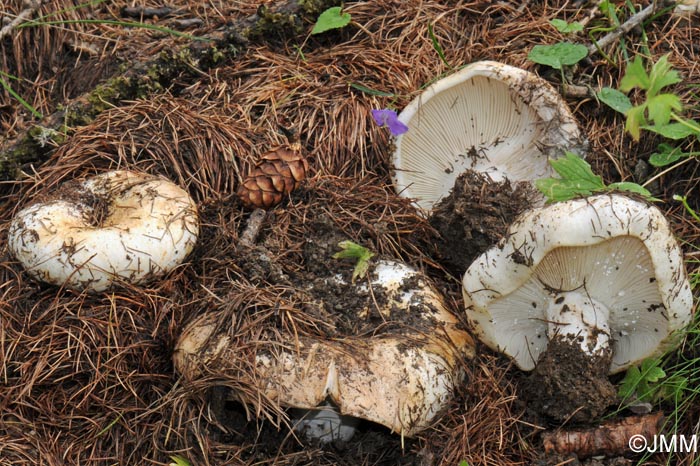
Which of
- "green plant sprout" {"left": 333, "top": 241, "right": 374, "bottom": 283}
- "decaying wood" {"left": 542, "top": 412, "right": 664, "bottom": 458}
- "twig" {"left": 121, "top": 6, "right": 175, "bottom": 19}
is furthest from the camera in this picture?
"twig" {"left": 121, "top": 6, "right": 175, "bottom": 19}

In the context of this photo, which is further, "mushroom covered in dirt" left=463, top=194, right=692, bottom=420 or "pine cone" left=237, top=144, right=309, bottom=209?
"pine cone" left=237, top=144, right=309, bottom=209

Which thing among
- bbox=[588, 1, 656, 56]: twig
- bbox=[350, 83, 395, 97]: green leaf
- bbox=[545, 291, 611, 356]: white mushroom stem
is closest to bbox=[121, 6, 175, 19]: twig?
bbox=[350, 83, 395, 97]: green leaf

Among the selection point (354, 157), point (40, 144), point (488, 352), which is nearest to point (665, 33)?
point (354, 157)

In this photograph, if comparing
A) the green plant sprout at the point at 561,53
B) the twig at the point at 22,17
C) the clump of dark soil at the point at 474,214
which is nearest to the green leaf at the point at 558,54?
the green plant sprout at the point at 561,53

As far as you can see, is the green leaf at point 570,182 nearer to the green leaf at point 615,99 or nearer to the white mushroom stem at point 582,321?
the white mushroom stem at point 582,321

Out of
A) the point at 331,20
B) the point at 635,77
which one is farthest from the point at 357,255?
the point at 331,20

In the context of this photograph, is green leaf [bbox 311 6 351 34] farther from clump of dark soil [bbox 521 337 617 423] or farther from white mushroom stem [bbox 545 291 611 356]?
clump of dark soil [bbox 521 337 617 423]

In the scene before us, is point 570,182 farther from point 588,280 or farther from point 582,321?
point 582,321
